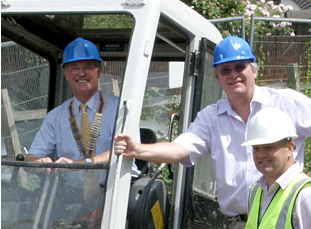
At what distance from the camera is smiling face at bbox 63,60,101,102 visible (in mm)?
4098

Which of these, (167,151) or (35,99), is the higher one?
(35,99)

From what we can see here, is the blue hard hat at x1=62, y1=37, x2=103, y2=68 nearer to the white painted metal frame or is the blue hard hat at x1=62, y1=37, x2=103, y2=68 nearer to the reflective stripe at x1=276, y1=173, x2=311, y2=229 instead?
the white painted metal frame

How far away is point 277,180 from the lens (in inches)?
115

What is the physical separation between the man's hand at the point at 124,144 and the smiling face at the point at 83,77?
36.6 inches

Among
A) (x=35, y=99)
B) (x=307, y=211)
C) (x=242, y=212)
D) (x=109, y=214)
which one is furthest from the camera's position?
(x=35, y=99)

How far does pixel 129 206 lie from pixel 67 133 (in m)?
0.64

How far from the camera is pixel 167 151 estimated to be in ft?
12.0

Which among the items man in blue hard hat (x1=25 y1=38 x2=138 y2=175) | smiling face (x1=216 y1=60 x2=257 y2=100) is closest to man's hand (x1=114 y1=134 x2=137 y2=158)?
man in blue hard hat (x1=25 y1=38 x2=138 y2=175)

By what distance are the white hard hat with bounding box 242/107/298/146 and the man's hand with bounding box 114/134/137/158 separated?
1.84ft

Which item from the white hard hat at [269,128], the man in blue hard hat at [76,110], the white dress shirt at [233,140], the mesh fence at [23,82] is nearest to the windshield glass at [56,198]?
the man in blue hard hat at [76,110]

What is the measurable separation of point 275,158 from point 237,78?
0.95 metres

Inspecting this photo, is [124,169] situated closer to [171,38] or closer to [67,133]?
[67,133]

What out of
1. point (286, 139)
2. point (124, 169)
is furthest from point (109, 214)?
point (286, 139)

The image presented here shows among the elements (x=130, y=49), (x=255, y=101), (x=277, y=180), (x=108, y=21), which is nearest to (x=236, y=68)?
(x=255, y=101)
